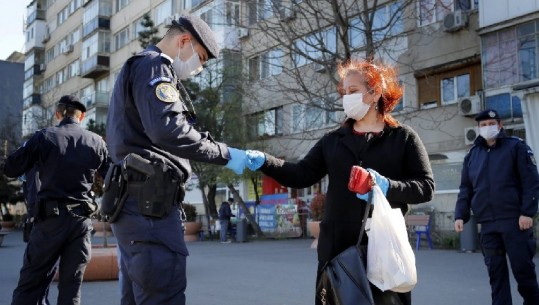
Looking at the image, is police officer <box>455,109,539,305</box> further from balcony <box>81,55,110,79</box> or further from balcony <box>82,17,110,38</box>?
balcony <box>82,17,110,38</box>

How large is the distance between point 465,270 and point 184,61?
8702 mm

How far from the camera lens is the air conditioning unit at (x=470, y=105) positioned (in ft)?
61.7

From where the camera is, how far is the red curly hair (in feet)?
12.0

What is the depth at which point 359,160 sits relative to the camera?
11.5ft

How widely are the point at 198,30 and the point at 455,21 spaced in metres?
18.0

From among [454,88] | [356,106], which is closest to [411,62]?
[454,88]

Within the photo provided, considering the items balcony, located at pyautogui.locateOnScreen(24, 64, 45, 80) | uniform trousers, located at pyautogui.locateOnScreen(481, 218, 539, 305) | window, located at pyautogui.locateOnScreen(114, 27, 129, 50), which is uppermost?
balcony, located at pyautogui.locateOnScreen(24, 64, 45, 80)

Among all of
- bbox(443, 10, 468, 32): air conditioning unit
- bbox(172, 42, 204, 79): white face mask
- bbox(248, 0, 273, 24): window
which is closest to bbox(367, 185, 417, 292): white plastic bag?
bbox(172, 42, 204, 79): white face mask

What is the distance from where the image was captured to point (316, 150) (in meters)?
3.81

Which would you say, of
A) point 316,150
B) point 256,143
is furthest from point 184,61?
point 256,143

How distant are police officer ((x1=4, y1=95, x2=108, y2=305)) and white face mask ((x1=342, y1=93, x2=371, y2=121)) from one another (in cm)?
254

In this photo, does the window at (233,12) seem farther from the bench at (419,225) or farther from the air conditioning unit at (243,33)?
the bench at (419,225)

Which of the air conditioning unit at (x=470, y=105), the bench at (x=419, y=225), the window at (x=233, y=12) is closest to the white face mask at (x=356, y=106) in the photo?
the bench at (x=419, y=225)

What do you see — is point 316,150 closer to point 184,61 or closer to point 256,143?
point 184,61
